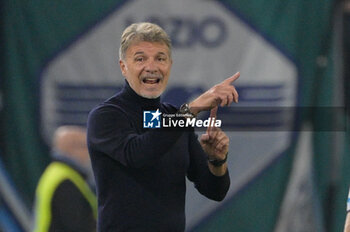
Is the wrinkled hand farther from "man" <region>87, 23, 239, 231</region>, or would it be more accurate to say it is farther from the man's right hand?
the man's right hand

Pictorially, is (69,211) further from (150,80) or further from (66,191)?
(150,80)

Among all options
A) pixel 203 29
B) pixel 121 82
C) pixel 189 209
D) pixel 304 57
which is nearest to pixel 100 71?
pixel 121 82

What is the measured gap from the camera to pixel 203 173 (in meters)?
1.87

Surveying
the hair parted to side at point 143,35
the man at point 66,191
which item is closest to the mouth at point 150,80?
the hair parted to side at point 143,35

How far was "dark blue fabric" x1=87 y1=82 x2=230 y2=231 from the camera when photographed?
1679 millimetres

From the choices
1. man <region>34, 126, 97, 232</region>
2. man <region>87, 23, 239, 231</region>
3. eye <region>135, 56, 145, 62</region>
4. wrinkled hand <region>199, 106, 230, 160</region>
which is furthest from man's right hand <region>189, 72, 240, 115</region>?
man <region>34, 126, 97, 232</region>

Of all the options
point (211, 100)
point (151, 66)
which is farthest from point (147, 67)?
point (211, 100)

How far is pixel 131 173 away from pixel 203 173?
11.0 inches

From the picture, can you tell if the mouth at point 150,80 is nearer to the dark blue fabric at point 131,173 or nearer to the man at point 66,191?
the dark blue fabric at point 131,173

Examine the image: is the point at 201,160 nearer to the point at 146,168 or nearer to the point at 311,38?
the point at 146,168

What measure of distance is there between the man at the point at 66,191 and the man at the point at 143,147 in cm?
94

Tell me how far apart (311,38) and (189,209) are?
100 cm

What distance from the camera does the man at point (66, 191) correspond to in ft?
8.64

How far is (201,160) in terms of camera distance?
1865 millimetres
